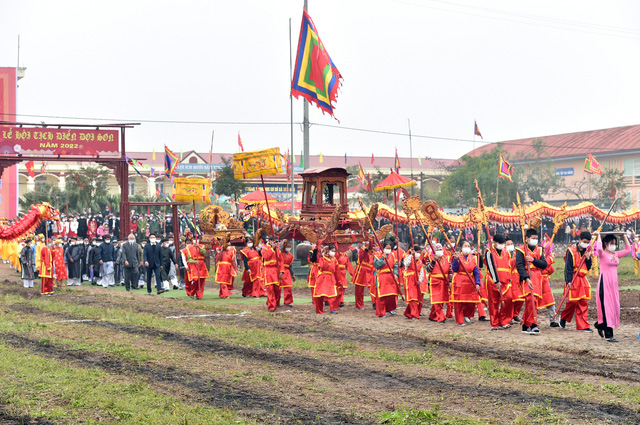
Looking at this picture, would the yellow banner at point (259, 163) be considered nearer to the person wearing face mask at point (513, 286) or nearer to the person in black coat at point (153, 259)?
the person in black coat at point (153, 259)

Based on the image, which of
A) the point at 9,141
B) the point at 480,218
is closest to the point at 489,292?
the point at 480,218

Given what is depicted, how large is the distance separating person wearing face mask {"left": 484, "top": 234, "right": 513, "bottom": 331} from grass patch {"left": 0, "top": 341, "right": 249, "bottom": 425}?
6425mm

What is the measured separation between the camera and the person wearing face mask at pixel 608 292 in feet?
36.4

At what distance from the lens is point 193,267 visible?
18719 mm

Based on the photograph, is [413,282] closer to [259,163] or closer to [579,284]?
[579,284]

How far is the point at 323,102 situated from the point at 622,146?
3512 centimetres

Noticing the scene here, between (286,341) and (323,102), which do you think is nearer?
(286,341)

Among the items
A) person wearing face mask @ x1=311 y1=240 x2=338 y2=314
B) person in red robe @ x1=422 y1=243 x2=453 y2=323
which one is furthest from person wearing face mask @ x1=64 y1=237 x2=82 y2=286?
person in red robe @ x1=422 y1=243 x2=453 y2=323

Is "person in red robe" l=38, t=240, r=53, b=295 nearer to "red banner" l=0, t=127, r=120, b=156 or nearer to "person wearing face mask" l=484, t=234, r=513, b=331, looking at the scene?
"red banner" l=0, t=127, r=120, b=156

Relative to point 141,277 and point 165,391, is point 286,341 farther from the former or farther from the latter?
point 141,277

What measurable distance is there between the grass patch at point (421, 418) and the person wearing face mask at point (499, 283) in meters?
5.69

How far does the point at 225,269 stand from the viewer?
18531 mm

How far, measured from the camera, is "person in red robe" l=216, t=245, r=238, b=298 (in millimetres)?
18516

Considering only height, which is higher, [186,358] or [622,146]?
[622,146]
